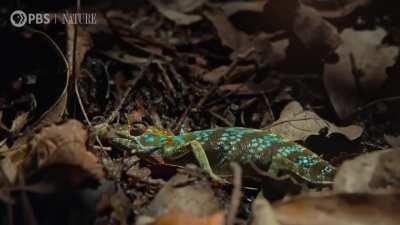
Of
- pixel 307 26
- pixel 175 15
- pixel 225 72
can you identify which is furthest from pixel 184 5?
pixel 307 26

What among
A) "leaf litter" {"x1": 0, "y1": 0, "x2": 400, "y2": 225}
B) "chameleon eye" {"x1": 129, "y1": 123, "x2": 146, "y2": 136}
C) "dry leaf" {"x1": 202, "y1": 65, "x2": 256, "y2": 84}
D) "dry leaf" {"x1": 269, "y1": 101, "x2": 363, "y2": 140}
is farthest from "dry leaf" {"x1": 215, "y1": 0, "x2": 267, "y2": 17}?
"chameleon eye" {"x1": 129, "y1": 123, "x2": 146, "y2": 136}

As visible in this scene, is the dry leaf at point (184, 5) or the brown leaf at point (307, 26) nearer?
the brown leaf at point (307, 26)

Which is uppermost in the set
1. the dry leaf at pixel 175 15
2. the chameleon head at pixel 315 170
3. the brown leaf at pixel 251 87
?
the dry leaf at pixel 175 15

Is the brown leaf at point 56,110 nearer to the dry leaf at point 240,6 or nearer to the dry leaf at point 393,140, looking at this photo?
the dry leaf at point 240,6

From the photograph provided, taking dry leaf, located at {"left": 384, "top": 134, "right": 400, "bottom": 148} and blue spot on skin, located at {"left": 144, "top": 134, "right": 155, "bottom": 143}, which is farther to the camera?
dry leaf, located at {"left": 384, "top": 134, "right": 400, "bottom": 148}

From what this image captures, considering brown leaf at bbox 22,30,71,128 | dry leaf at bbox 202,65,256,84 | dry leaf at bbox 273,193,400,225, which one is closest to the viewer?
dry leaf at bbox 273,193,400,225

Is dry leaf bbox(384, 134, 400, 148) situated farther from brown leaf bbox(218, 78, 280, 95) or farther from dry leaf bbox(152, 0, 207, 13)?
dry leaf bbox(152, 0, 207, 13)

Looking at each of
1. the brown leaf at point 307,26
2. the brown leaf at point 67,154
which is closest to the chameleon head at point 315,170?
the brown leaf at point 67,154

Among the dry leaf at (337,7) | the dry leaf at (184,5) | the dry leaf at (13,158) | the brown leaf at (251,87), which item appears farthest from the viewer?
the dry leaf at (184,5)
